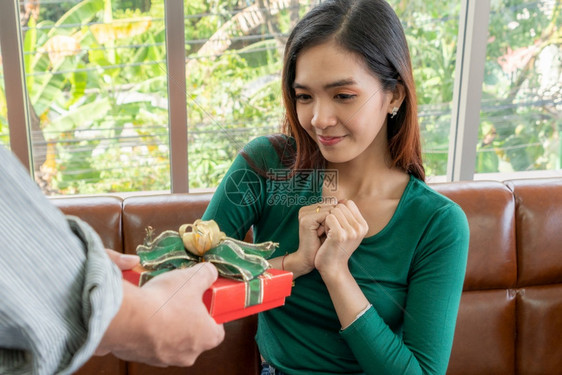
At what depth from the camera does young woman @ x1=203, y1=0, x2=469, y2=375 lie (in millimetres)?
1104

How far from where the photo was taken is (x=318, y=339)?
1.21 metres

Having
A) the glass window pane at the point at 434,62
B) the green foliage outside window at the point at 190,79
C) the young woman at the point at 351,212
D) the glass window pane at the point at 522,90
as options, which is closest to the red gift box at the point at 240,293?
the young woman at the point at 351,212

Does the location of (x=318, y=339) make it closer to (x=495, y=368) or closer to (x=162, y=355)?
(x=162, y=355)

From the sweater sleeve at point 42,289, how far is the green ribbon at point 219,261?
0.27m

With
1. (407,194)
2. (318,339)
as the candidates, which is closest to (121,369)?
(318,339)

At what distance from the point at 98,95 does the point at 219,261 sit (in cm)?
148

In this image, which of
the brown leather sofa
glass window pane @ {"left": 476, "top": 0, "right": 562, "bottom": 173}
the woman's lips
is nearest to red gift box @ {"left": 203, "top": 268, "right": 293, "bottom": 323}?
the woman's lips

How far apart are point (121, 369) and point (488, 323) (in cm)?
106

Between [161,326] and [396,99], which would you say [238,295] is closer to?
[161,326]

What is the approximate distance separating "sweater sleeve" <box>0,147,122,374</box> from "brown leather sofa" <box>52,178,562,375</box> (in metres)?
0.97

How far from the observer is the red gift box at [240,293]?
0.81m

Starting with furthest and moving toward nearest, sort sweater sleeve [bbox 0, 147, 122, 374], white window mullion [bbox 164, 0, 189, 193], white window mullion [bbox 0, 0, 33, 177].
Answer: white window mullion [bbox 164, 0, 189, 193]
white window mullion [bbox 0, 0, 33, 177]
sweater sleeve [bbox 0, 147, 122, 374]

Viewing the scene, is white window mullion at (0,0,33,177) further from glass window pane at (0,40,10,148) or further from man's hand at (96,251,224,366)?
man's hand at (96,251,224,366)

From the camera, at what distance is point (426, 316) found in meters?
1.12
